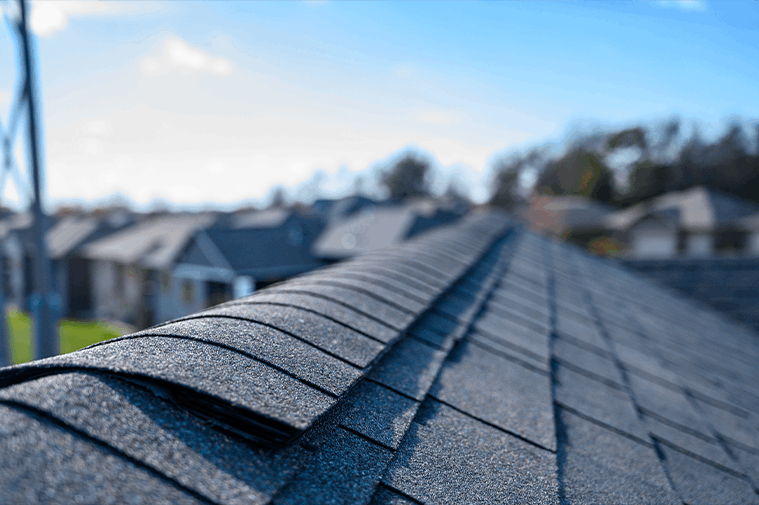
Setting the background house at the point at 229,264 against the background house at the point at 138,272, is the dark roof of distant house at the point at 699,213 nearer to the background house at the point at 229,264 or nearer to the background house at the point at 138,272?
the background house at the point at 229,264

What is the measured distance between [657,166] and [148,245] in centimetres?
5351

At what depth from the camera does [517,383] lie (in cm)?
201

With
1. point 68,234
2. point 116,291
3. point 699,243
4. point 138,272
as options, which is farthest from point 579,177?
point 68,234

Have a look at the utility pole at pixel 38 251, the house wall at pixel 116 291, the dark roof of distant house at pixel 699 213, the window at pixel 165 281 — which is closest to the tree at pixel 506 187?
the dark roof of distant house at pixel 699 213

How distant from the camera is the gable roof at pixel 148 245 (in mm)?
22641

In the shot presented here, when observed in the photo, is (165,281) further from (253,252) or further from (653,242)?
(653,242)

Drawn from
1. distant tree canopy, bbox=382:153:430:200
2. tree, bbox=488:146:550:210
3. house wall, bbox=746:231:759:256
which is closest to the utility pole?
house wall, bbox=746:231:759:256

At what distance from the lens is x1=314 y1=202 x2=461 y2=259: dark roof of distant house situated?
74.0 feet

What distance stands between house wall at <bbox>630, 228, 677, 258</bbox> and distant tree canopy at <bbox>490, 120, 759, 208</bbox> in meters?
18.0

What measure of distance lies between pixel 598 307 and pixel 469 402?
11.7ft

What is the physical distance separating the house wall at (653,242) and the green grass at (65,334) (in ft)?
121

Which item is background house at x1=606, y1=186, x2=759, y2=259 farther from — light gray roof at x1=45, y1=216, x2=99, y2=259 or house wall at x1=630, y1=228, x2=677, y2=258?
light gray roof at x1=45, y1=216, x2=99, y2=259

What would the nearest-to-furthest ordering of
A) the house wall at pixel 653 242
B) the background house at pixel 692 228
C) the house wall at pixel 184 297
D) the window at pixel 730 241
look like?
the house wall at pixel 184 297
the window at pixel 730 241
the background house at pixel 692 228
the house wall at pixel 653 242

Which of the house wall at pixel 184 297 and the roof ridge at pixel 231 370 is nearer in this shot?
the roof ridge at pixel 231 370
